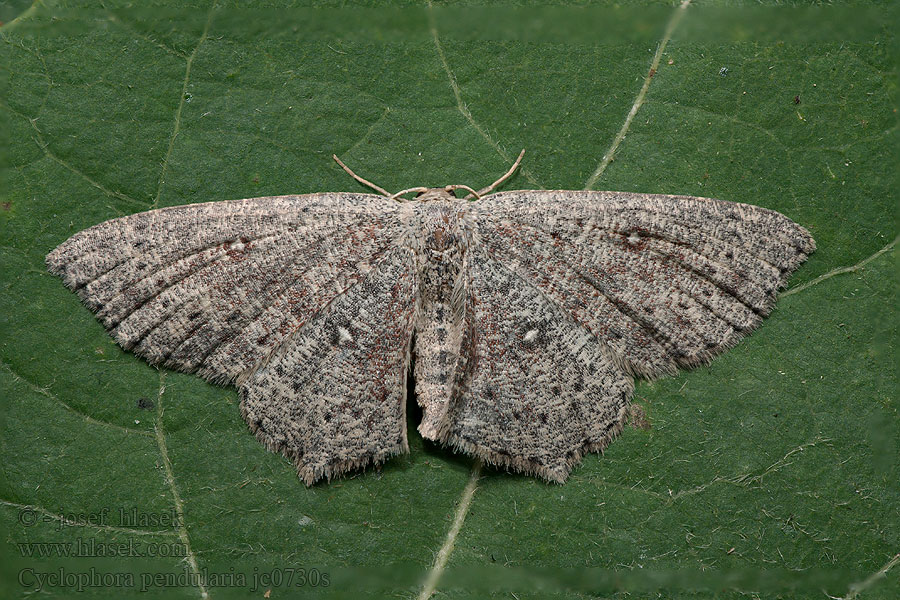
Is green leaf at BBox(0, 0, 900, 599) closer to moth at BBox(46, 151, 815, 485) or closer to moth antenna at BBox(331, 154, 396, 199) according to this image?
moth antenna at BBox(331, 154, 396, 199)

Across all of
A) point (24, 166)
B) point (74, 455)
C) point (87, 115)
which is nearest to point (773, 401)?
point (74, 455)

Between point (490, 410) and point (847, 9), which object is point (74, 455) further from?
point (847, 9)

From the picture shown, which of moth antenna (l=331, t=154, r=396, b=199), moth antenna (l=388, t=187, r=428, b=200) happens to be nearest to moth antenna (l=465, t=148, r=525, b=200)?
moth antenna (l=388, t=187, r=428, b=200)

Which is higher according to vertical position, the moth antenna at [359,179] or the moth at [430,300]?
the moth antenna at [359,179]

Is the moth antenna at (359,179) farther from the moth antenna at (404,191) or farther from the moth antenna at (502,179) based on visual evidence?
the moth antenna at (502,179)

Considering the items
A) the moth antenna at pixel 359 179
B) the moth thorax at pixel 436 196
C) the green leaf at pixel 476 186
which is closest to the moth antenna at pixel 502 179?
the green leaf at pixel 476 186

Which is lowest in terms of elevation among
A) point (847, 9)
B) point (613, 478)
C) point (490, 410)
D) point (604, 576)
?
point (604, 576)

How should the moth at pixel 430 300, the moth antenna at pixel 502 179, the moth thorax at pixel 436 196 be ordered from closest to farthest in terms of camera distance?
the moth at pixel 430 300, the moth thorax at pixel 436 196, the moth antenna at pixel 502 179

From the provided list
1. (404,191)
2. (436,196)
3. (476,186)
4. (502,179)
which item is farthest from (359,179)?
(502,179)
